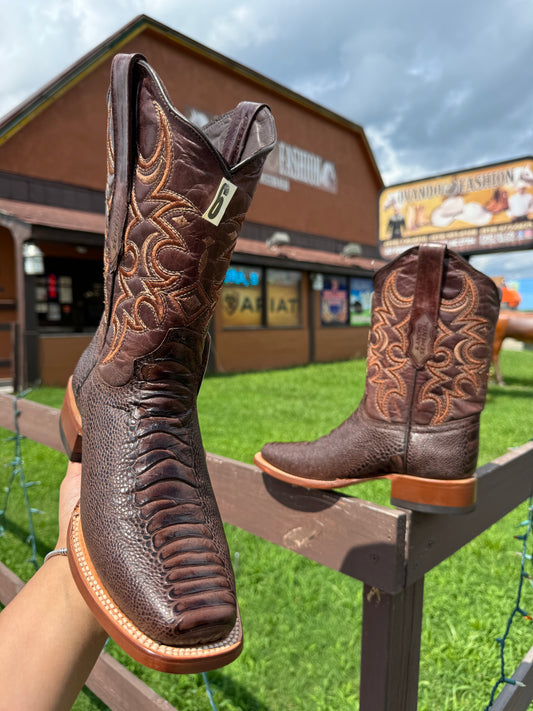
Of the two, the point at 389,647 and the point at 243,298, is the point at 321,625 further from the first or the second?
the point at 243,298

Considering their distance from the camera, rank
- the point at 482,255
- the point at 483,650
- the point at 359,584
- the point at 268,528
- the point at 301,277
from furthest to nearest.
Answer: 1. the point at 482,255
2. the point at 301,277
3. the point at 359,584
4. the point at 483,650
5. the point at 268,528

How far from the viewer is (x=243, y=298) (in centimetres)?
1123

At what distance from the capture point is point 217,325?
10.7 meters

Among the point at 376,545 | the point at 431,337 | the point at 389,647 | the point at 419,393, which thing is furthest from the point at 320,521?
the point at 431,337

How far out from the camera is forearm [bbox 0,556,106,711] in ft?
2.20

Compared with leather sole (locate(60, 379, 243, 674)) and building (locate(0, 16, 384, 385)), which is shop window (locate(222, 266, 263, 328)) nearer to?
building (locate(0, 16, 384, 385))

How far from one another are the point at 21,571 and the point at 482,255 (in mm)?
14071

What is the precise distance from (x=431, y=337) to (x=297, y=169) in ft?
44.4

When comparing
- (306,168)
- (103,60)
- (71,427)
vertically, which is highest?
(103,60)

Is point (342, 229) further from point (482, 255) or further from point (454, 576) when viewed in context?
point (454, 576)

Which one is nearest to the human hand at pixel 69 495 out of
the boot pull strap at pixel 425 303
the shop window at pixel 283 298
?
the boot pull strap at pixel 425 303

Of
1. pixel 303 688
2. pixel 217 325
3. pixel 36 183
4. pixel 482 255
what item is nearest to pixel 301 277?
pixel 217 325

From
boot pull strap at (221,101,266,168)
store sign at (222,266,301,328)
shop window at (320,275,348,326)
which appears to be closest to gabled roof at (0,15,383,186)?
store sign at (222,266,301,328)

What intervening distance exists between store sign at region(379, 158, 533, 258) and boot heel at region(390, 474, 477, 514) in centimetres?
1175
